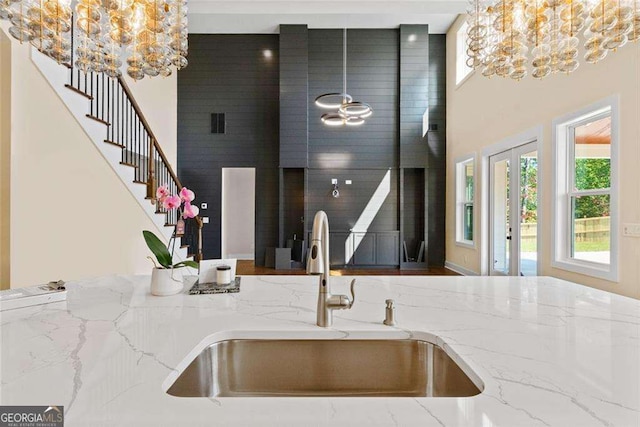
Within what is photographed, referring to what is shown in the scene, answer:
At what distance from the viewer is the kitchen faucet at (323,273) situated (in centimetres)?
109

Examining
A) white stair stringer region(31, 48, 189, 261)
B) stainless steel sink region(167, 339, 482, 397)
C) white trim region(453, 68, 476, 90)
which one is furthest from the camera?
white trim region(453, 68, 476, 90)

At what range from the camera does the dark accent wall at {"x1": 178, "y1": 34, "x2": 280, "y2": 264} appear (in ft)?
24.9

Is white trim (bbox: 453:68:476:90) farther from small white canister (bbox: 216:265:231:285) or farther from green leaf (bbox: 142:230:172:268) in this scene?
green leaf (bbox: 142:230:172:268)

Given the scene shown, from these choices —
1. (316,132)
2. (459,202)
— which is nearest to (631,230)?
(459,202)

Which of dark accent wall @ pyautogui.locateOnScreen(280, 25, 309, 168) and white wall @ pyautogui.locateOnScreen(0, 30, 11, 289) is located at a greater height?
dark accent wall @ pyautogui.locateOnScreen(280, 25, 309, 168)

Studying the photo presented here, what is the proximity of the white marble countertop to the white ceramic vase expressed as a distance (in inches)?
1.8

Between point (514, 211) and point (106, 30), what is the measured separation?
201 inches

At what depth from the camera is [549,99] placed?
398cm

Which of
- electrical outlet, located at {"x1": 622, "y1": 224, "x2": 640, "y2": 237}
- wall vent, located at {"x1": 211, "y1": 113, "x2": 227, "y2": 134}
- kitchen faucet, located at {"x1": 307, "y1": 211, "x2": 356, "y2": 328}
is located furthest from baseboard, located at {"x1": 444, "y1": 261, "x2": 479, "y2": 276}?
wall vent, located at {"x1": 211, "y1": 113, "x2": 227, "y2": 134}

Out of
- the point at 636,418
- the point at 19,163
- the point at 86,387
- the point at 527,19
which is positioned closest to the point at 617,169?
the point at 527,19

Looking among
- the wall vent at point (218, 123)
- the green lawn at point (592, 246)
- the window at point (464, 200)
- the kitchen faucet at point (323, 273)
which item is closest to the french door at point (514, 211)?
the green lawn at point (592, 246)

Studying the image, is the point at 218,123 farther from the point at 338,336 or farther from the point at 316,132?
the point at 338,336

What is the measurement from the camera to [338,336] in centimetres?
108

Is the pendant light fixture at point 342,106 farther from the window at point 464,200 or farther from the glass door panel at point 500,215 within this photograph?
the window at point 464,200
